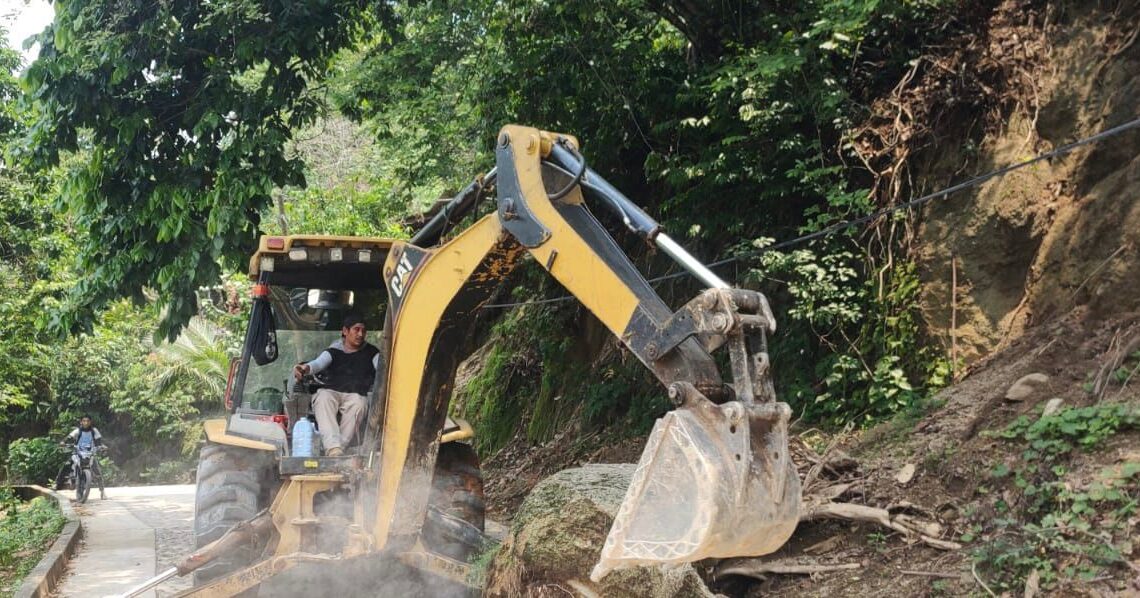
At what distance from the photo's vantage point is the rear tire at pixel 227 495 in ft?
23.4

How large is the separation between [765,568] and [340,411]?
10.3 ft

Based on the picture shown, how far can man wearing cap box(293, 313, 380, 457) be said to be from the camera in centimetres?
723

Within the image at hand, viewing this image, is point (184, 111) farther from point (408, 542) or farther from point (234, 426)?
point (408, 542)

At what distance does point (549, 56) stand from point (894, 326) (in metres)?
4.81

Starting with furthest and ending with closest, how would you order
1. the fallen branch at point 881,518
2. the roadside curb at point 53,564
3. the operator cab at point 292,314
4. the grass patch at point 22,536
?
1. the grass patch at point 22,536
2. the roadside curb at point 53,564
3. the operator cab at point 292,314
4. the fallen branch at point 881,518

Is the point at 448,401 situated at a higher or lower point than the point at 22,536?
higher

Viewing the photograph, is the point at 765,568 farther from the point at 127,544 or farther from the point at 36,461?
the point at 36,461

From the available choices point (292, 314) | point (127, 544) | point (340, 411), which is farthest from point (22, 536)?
point (340, 411)

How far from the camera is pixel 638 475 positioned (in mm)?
4148

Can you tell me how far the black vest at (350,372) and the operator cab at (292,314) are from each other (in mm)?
312

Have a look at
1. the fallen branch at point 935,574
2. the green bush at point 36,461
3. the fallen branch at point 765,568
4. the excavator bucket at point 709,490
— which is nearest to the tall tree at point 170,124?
the fallen branch at point 765,568

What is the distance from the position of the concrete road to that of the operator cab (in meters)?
2.17

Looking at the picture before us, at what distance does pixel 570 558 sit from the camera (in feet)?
21.2

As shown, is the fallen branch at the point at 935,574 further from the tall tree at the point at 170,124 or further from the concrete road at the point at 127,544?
the tall tree at the point at 170,124
